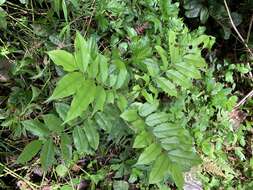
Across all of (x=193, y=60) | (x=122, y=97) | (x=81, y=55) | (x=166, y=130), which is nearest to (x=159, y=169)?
(x=166, y=130)

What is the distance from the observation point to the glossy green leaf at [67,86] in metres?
1.10

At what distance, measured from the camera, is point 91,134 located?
137cm

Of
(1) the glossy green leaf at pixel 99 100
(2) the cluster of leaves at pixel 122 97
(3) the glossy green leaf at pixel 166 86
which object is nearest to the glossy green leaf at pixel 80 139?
(2) the cluster of leaves at pixel 122 97

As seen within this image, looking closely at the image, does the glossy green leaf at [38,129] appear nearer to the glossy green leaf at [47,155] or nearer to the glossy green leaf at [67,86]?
the glossy green leaf at [47,155]

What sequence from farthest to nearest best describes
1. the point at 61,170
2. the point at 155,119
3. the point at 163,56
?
the point at 61,170, the point at 163,56, the point at 155,119

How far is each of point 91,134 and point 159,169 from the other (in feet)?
0.90

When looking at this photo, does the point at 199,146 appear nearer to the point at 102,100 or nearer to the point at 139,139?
the point at 139,139

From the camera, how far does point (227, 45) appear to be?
270 centimetres

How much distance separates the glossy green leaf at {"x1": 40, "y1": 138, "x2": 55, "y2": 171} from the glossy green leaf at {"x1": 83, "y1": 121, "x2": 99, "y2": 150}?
124 millimetres

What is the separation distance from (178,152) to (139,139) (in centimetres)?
14

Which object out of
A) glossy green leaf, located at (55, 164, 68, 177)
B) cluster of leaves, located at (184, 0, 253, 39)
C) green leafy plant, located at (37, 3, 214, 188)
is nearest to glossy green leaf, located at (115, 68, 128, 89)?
green leafy plant, located at (37, 3, 214, 188)

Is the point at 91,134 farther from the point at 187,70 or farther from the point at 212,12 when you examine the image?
the point at 212,12

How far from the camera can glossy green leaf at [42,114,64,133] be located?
1.38 m

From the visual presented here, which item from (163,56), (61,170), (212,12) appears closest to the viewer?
(163,56)
